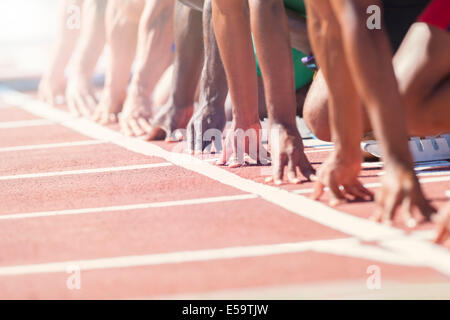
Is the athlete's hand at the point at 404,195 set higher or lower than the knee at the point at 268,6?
lower

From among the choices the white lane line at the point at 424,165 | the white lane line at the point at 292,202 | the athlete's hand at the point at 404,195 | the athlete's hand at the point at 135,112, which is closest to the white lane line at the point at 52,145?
the white lane line at the point at 292,202

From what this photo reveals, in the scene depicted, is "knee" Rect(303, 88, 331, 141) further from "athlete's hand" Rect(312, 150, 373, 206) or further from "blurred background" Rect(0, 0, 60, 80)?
"blurred background" Rect(0, 0, 60, 80)

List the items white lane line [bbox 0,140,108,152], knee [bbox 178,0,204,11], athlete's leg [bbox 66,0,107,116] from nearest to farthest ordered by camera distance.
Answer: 1. knee [bbox 178,0,204,11]
2. white lane line [bbox 0,140,108,152]
3. athlete's leg [bbox 66,0,107,116]

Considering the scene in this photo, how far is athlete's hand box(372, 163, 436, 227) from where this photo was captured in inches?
144

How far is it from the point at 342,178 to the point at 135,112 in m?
3.62

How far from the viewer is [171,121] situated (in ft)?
23.5

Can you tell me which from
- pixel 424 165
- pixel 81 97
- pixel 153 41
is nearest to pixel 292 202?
pixel 424 165

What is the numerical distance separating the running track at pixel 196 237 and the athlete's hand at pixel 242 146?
12cm

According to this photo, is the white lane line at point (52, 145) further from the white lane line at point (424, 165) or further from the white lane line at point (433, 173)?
the white lane line at point (433, 173)

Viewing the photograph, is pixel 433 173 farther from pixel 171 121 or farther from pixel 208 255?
pixel 171 121

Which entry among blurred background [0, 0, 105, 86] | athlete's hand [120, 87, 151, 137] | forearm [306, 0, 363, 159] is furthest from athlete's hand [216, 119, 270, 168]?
blurred background [0, 0, 105, 86]

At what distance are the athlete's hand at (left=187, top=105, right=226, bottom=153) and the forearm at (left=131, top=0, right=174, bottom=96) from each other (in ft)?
5.05

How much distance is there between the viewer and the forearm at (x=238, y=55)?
5.59 metres

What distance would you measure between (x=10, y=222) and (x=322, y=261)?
1720mm
